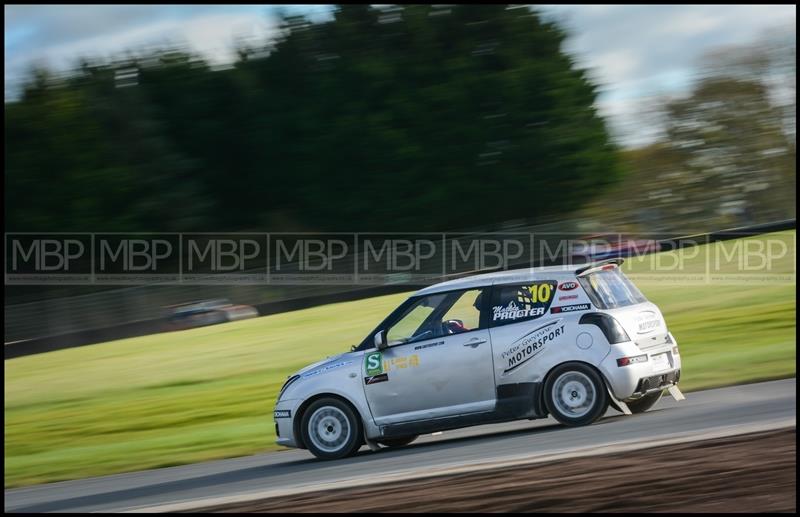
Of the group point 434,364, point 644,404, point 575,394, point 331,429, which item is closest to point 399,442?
point 331,429

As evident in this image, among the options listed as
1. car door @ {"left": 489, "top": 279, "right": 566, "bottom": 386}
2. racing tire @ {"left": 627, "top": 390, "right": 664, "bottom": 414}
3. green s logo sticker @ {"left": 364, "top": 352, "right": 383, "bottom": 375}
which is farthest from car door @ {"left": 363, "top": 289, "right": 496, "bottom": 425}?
racing tire @ {"left": 627, "top": 390, "right": 664, "bottom": 414}

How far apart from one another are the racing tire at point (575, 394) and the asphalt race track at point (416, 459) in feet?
0.45

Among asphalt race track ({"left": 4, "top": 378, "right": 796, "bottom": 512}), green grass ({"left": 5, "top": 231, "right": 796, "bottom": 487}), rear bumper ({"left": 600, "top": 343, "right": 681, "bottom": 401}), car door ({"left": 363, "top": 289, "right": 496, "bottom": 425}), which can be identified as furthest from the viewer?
green grass ({"left": 5, "top": 231, "right": 796, "bottom": 487})

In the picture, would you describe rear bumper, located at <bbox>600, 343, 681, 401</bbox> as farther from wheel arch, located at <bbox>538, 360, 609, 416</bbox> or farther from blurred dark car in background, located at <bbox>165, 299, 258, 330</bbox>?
blurred dark car in background, located at <bbox>165, 299, 258, 330</bbox>

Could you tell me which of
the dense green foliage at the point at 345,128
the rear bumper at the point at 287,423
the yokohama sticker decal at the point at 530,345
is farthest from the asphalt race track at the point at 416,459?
the dense green foliage at the point at 345,128

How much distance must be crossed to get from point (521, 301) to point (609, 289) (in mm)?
916

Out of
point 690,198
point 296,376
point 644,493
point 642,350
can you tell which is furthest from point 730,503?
point 690,198

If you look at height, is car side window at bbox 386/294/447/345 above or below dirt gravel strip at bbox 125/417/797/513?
above

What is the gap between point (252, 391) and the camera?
58.2 feet

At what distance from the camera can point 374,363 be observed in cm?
1004

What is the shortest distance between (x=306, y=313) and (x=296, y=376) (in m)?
15.8

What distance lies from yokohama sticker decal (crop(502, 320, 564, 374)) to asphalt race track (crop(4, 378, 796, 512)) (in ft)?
2.51

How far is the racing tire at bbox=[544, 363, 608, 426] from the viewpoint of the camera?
953 centimetres

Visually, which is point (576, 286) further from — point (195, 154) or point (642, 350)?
point (195, 154)
